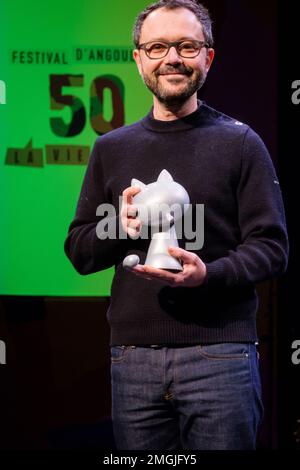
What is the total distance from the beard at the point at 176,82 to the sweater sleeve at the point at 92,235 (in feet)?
0.73

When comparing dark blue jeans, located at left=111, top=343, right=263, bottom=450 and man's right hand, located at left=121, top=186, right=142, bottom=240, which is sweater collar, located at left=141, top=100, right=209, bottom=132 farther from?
dark blue jeans, located at left=111, top=343, right=263, bottom=450


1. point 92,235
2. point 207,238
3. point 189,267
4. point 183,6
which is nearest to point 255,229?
point 207,238

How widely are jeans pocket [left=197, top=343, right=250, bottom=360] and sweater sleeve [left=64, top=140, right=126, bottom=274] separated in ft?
0.99

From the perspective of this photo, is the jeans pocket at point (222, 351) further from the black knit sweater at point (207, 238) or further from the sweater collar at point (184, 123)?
the sweater collar at point (184, 123)

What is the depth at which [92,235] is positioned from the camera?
1762 millimetres

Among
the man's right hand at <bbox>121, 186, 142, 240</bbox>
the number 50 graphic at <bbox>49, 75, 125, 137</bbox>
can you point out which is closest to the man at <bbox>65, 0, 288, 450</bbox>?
the man's right hand at <bbox>121, 186, 142, 240</bbox>

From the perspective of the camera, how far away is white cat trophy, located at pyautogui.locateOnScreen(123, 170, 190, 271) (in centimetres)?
158

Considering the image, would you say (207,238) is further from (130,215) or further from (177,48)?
(177,48)

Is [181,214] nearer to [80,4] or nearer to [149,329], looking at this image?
[149,329]

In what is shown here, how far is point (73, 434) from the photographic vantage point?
118 inches

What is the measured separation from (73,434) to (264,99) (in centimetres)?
151

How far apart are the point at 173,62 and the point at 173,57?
0.01 m

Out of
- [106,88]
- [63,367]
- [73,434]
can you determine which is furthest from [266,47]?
[73,434]

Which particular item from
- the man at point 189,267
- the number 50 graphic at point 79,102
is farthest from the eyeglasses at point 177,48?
the number 50 graphic at point 79,102
